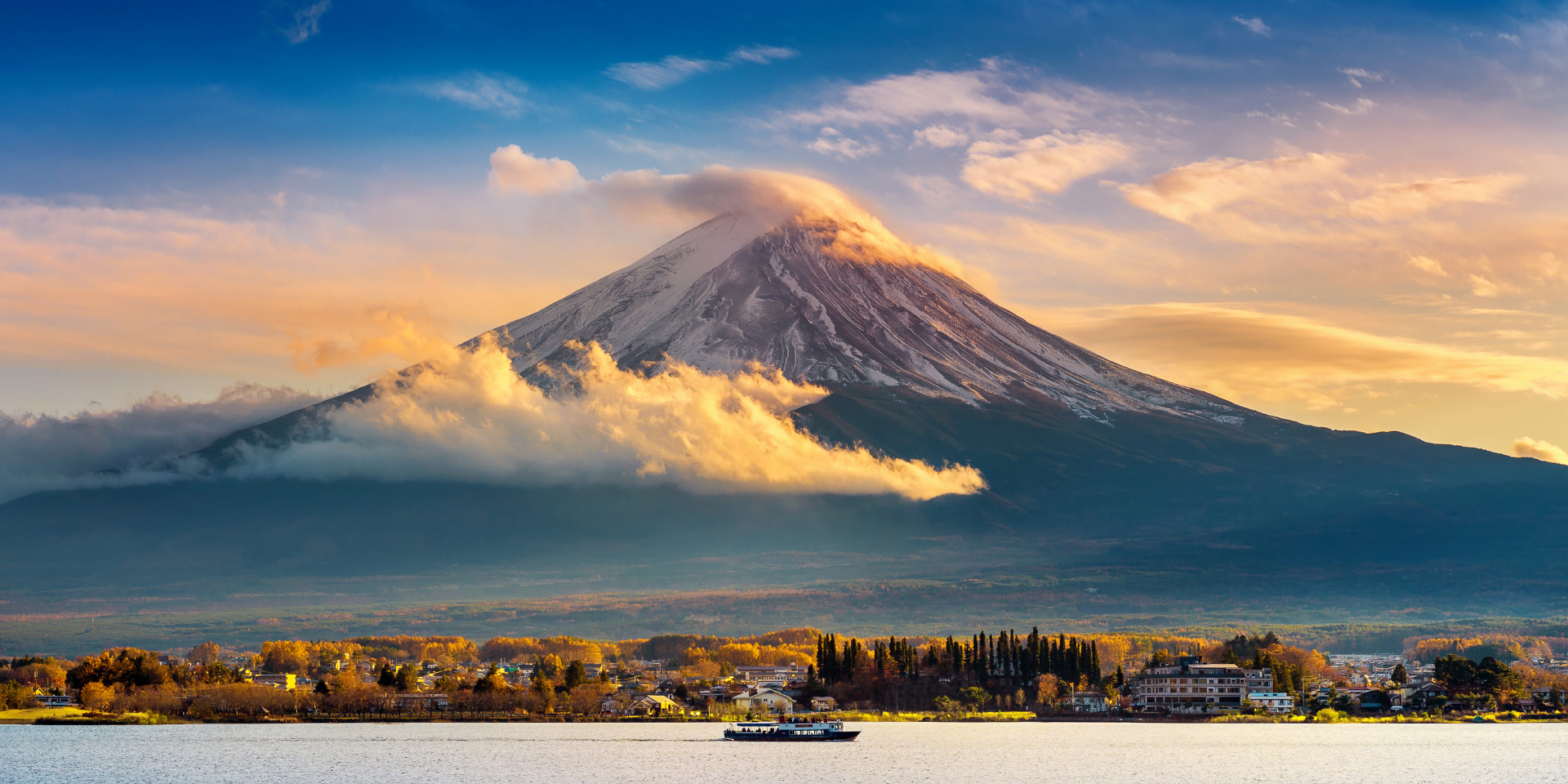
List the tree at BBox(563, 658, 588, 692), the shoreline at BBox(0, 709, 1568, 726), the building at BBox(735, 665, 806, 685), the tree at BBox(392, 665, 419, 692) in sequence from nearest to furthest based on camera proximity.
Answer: the shoreline at BBox(0, 709, 1568, 726) → the tree at BBox(563, 658, 588, 692) → the tree at BBox(392, 665, 419, 692) → the building at BBox(735, 665, 806, 685)

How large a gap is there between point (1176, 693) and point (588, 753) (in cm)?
5352

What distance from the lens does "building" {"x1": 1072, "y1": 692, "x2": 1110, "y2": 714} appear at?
431ft

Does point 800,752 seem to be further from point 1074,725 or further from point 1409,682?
point 1409,682

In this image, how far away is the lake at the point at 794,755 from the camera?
8262 cm

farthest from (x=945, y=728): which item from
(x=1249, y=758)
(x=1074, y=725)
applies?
(x=1249, y=758)

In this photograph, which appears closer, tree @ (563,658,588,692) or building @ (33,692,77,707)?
tree @ (563,658,588,692)

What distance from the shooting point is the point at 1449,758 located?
92.2m

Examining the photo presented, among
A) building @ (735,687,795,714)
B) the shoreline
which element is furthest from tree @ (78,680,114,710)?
building @ (735,687,795,714)

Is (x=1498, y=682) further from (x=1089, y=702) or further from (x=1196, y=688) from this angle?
(x=1089, y=702)

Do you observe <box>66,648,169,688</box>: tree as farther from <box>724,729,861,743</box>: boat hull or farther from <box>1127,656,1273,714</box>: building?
<box>1127,656,1273,714</box>: building

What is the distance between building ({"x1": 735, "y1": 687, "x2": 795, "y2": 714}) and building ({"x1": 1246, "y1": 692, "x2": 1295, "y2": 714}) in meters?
35.6

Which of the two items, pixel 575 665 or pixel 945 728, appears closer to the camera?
pixel 945 728

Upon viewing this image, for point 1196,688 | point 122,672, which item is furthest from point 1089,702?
point 122,672

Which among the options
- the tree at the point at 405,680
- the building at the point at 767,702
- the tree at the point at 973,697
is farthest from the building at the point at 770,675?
the tree at the point at 405,680
